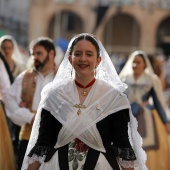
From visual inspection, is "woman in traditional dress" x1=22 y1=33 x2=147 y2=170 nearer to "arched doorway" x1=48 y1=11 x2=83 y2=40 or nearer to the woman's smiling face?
the woman's smiling face

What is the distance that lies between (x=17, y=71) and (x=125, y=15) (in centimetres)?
3500

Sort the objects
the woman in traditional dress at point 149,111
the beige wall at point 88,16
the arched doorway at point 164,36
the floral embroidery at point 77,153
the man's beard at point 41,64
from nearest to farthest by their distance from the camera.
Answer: the floral embroidery at point 77,153
the man's beard at point 41,64
the woman in traditional dress at point 149,111
the beige wall at point 88,16
the arched doorway at point 164,36

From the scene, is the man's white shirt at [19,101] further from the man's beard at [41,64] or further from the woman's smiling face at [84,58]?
the woman's smiling face at [84,58]

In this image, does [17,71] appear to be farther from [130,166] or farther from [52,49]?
[130,166]

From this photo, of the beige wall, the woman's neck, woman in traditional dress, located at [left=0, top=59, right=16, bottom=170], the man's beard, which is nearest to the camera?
the woman's neck

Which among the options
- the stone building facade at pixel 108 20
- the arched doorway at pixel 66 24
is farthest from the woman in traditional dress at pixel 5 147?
the arched doorway at pixel 66 24

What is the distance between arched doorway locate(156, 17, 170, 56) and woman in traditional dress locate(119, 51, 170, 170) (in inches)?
1286

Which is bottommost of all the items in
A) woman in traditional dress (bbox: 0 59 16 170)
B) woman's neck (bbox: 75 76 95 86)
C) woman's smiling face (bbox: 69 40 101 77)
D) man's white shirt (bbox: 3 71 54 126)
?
woman in traditional dress (bbox: 0 59 16 170)

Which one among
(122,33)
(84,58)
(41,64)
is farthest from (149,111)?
(122,33)

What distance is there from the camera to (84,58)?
3.69 m

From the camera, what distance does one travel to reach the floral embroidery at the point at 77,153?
366 centimetres

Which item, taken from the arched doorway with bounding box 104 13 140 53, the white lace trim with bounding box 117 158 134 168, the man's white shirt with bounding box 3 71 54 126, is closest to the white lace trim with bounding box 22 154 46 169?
the white lace trim with bounding box 117 158 134 168

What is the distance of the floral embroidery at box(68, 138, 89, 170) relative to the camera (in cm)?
366

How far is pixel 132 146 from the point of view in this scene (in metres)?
3.95
